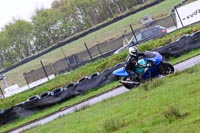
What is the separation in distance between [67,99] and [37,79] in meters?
23.2

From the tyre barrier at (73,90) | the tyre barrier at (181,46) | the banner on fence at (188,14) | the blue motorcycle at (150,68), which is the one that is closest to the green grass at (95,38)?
the banner on fence at (188,14)

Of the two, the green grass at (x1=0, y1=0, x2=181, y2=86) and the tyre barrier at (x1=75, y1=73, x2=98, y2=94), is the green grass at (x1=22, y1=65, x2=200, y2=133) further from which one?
the green grass at (x1=0, y1=0, x2=181, y2=86)

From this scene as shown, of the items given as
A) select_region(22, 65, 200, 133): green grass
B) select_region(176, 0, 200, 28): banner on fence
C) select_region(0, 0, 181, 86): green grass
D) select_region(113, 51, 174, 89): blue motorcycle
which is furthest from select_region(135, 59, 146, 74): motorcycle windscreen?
select_region(0, 0, 181, 86): green grass

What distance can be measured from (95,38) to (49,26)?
4854 centimetres

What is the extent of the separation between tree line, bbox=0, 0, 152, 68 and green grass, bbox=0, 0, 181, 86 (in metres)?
38.1

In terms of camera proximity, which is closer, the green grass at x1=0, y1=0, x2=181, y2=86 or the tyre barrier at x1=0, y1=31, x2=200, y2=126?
the tyre barrier at x1=0, y1=31, x2=200, y2=126

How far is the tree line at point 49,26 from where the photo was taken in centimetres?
10681

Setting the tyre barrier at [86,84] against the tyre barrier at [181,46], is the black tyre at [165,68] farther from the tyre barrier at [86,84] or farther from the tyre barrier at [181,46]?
the tyre barrier at [86,84]

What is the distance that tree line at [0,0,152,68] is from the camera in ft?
350

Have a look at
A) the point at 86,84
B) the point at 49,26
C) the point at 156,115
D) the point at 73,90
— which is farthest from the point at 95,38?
the point at 156,115

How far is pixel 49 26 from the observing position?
110m

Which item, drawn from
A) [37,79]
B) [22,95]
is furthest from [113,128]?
[37,79]

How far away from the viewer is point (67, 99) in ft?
78.5

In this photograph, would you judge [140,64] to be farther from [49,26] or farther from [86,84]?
[49,26]
